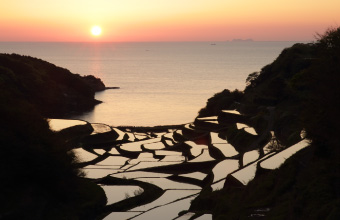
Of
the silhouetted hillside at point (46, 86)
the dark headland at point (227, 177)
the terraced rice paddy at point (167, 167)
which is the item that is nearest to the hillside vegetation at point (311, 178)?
the dark headland at point (227, 177)

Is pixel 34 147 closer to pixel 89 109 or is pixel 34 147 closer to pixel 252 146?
pixel 252 146

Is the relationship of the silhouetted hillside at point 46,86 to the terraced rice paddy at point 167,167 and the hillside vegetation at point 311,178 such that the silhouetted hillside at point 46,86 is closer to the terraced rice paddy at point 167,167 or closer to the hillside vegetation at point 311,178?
the terraced rice paddy at point 167,167

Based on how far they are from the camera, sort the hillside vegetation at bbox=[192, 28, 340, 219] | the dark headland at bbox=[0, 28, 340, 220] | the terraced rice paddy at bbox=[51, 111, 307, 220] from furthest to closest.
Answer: the terraced rice paddy at bbox=[51, 111, 307, 220] → the dark headland at bbox=[0, 28, 340, 220] → the hillside vegetation at bbox=[192, 28, 340, 219]

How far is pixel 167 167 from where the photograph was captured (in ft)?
148

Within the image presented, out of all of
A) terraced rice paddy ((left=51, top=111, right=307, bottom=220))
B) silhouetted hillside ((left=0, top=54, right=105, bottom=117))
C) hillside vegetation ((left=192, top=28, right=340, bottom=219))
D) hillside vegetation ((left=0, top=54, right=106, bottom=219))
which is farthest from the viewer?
silhouetted hillside ((left=0, top=54, right=105, bottom=117))

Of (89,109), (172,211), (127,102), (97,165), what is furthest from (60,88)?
(172,211)

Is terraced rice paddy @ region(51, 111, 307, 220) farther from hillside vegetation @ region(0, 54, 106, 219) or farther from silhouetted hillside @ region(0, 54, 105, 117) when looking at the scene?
silhouetted hillside @ region(0, 54, 105, 117)

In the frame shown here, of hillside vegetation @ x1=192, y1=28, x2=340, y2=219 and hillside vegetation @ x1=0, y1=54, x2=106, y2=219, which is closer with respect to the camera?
hillside vegetation @ x1=192, y1=28, x2=340, y2=219

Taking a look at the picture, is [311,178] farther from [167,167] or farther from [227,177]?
[167,167]

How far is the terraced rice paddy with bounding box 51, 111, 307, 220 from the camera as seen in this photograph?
3259 cm

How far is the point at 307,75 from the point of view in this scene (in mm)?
27078

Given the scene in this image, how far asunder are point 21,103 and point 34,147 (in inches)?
278

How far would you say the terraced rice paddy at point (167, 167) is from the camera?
107 ft

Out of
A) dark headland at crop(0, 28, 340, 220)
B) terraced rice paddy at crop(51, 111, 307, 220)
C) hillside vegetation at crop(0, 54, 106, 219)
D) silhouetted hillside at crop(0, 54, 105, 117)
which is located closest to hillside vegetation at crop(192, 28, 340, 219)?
dark headland at crop(0, 28, 340, 220)
